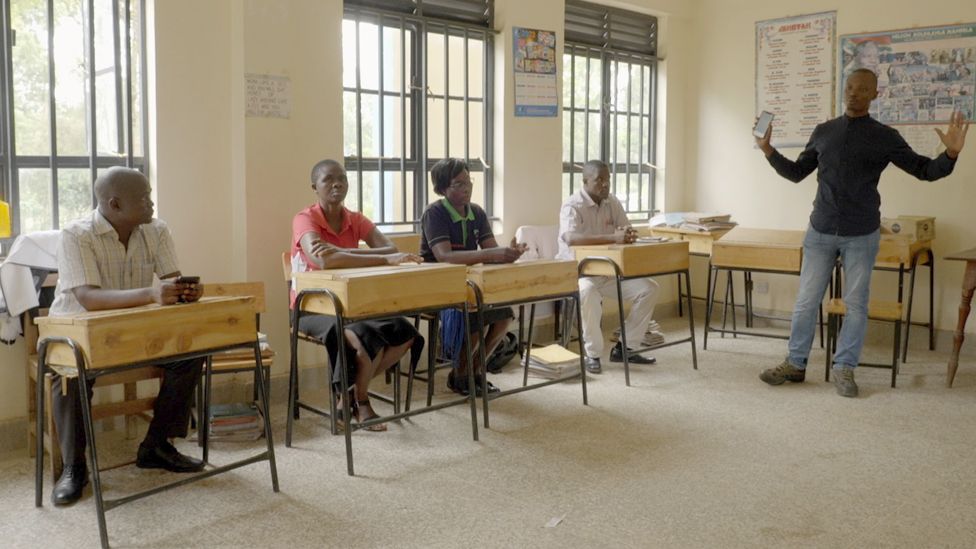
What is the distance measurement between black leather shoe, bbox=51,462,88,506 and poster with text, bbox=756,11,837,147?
17.0ft

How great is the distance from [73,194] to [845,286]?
391cm

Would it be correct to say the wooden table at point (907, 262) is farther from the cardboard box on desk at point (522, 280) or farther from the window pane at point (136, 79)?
the window pane at point (136, 79)

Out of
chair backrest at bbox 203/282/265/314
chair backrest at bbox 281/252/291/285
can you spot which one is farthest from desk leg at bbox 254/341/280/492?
chair backrest at bbox 281/252/291/285

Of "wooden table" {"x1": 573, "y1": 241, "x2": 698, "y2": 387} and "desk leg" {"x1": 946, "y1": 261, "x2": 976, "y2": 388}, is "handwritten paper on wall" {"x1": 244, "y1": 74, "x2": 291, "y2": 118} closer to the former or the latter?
"wooden table" {"x1": 573, "y1": 241, "x2": 698, "y2": 387}

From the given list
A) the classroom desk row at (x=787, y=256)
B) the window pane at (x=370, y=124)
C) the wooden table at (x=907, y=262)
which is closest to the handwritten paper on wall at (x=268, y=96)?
the window pane at (x=370, y=124)

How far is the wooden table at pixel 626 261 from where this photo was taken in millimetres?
4664

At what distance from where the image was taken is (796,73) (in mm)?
6293

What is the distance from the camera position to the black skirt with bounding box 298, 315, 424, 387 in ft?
12.1

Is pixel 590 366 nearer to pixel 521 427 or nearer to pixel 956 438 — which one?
pixel 521 427

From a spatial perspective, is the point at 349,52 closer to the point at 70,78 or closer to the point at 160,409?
the point at 70,78

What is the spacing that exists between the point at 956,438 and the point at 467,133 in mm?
3211

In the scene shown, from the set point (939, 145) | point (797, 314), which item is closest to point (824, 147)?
point (797, 314)

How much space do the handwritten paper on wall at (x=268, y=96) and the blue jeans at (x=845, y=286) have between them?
9.47 feet

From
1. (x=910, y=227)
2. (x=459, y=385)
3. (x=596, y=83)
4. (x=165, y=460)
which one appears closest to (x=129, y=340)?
(x=165, y=460)
